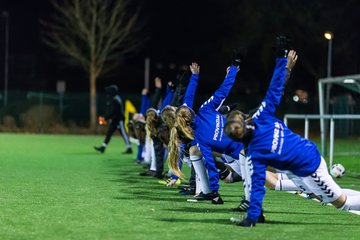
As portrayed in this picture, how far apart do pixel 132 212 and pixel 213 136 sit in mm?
1759

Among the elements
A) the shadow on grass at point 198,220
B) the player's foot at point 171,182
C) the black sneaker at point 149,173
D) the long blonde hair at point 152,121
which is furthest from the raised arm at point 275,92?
the black sneaker at point 149,173

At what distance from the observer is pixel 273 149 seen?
8.35 meters

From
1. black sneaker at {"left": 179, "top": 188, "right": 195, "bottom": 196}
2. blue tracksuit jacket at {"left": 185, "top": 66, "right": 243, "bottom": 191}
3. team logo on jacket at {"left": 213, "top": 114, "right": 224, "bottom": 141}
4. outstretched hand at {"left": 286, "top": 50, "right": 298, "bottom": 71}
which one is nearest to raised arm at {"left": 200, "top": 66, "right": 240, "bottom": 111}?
blue tracksuit jacket at {"left": 185, "top": 66, "right": 243, "bottom": 191}

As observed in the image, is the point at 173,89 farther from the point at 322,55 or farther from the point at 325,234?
the point at 322,55

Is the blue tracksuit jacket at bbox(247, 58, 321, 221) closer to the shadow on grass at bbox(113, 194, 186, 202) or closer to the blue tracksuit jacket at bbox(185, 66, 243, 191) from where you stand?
the blue tracksuit jacket at bbox(185, 66, 243, 191)

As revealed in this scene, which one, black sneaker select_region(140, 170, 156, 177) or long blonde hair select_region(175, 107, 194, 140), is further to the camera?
black sneaker select_region(140, 170, 156, 177)

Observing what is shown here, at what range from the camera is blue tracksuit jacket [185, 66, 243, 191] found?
34.6ft

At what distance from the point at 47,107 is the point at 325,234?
1322 inches

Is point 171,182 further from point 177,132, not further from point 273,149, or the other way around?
point 273,149

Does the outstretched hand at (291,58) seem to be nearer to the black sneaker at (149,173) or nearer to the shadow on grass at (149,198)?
the shadow on grass at (149,198)

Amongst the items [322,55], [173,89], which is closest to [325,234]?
[173,89]

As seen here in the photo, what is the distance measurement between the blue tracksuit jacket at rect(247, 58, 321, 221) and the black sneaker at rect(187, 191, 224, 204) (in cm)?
230

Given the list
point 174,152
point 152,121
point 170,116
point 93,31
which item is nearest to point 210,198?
point 174,152

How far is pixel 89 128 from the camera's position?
134 ft
